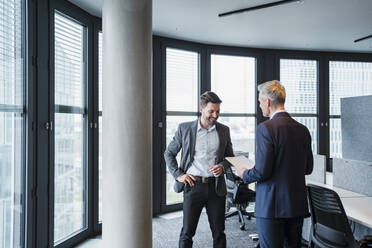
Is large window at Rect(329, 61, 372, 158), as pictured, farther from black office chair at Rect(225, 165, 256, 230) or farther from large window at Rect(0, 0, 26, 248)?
large window at Rect(0, 0, 26, 248)

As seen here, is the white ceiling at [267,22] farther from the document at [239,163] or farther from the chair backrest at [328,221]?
the chair backrest at [328,221]

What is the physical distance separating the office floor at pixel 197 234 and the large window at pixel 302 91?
2.04 m

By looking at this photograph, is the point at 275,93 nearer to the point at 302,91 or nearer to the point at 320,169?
the point at 320,169

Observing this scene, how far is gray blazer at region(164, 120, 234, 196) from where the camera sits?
1.94 m

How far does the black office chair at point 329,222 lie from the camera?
1.77 metres

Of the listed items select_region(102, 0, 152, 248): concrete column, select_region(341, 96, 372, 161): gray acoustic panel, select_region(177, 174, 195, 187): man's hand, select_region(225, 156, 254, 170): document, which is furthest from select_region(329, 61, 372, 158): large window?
select_region(102, 0, 152, 248): concrete column

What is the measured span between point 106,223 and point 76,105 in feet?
5.56

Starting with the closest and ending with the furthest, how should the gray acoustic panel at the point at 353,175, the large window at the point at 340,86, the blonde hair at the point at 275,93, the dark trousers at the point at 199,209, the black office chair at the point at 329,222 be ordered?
1. the blonde hair at the point at 275,93
2. the black office chair at the point at 329,222
3. the dark trousers at the point at 199,209
4. the gray acoustic panel at the point at 353,175
5. the large window at the point at 340,86

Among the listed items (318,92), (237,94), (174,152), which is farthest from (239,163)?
(318,92)

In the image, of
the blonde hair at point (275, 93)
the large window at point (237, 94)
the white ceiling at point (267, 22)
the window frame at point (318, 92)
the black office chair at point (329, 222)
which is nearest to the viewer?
the blonde hair at point (275, 93)

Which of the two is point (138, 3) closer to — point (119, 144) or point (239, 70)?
point (119, 144)

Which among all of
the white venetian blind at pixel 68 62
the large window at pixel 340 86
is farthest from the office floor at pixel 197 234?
the large window at pixel 340 86

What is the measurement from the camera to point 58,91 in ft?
8.89

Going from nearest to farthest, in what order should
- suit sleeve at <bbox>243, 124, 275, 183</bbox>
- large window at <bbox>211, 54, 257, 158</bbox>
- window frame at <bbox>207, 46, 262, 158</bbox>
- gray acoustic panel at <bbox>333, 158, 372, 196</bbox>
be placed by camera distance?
suit sleeve at <bbox>243, 124, 275, 183</bbox> → gray acoustic panel at <bbox>333, 158, 372, 196</bbox> → window frame at <bbox>207, 46, 262, 158</bbox> → large window at <bbox>211, 54, 257, 158</bbox>
